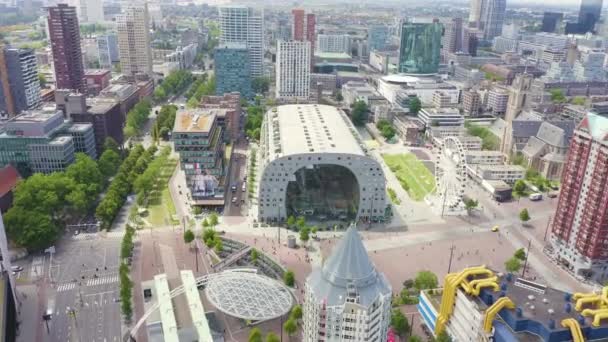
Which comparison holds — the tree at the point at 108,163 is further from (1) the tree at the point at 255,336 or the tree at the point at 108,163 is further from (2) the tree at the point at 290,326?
(2) the tree at the point at 290,326

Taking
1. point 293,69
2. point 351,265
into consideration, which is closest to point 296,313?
point 351,265

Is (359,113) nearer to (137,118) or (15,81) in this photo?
(137,118)

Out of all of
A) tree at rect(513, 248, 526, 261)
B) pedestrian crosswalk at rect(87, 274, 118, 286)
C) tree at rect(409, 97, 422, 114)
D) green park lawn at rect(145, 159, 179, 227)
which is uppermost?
tree at rect(409, 97, 422, 114)

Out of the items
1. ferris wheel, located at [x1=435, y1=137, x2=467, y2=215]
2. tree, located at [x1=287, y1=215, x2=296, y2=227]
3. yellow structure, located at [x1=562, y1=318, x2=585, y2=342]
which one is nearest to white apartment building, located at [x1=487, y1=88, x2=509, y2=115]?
ferris wheel, located at [x1=435, y1=137, x2=467, y2=215]

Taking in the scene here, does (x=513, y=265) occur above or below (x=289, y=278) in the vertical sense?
above

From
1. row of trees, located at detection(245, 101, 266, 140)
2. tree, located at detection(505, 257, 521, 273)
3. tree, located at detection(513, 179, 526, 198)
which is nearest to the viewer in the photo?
tree, located at detection(505, 257, 521, 273)

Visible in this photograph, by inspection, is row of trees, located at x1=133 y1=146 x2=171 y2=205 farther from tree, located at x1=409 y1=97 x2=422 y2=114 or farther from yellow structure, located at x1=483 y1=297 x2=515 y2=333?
tree, located at x1=409 y1=97 x2=422 y2=114
